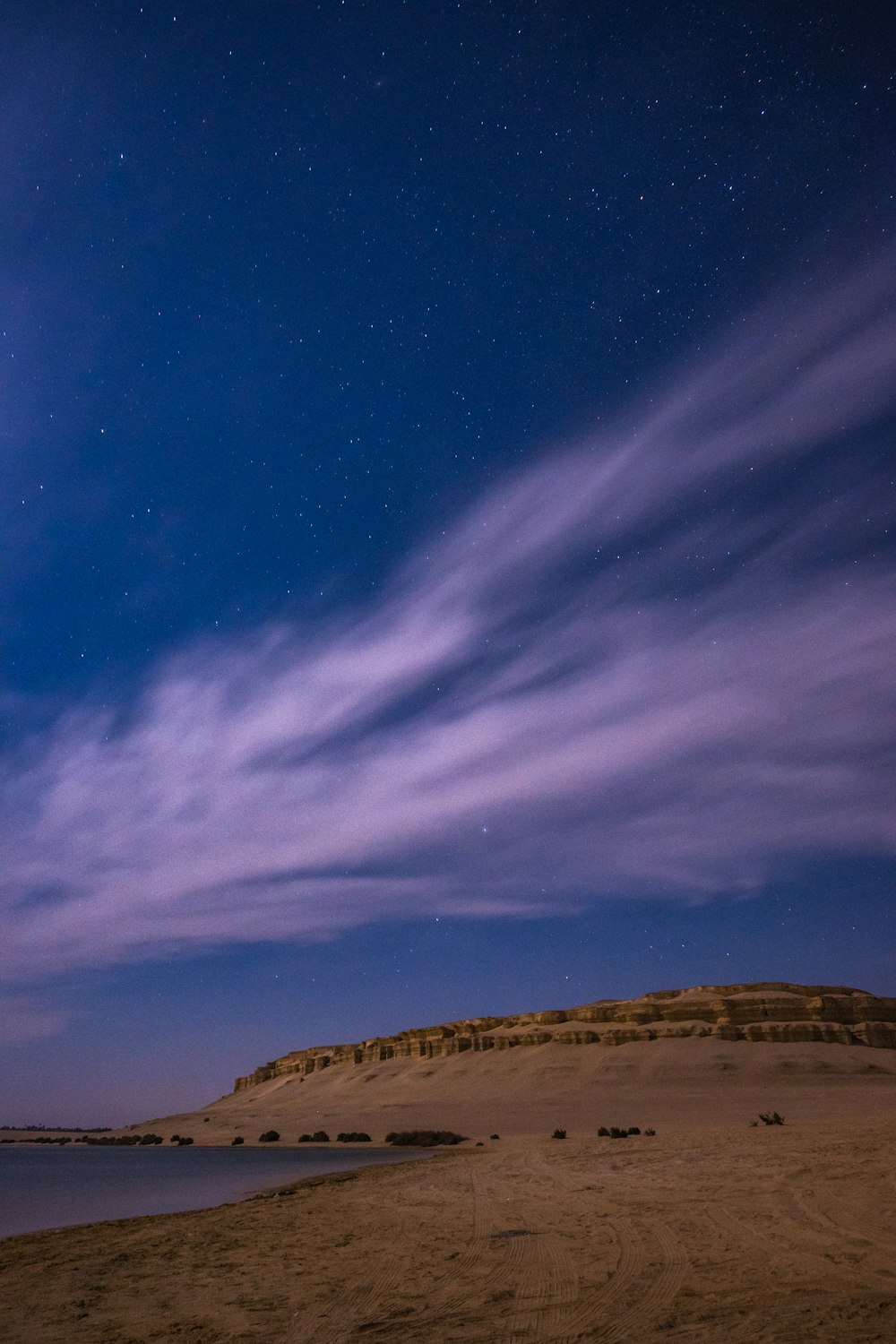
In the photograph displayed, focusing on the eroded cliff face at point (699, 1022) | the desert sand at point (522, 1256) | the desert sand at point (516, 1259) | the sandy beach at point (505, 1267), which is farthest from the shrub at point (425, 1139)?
the eroded cliff face at point (699, 1022)

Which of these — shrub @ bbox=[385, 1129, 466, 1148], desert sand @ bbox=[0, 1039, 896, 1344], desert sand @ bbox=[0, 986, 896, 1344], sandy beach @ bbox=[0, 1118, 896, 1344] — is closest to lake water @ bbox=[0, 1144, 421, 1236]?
desert sand @ bbox=[0, 986, 896, 1344]

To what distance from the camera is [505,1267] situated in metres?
8.84

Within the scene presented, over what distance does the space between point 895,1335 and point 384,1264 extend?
19.2ft

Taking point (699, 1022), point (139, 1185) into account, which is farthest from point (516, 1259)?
point (699, 1022)

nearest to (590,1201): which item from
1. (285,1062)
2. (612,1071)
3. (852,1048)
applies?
(612,1071)

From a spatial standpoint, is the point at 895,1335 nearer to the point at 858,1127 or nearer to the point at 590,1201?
the point at 590,1201

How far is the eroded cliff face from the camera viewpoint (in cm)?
7844

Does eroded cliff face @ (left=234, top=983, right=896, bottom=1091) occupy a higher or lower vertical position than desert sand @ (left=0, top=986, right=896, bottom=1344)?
lower

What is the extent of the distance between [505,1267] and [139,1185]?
2538 cm

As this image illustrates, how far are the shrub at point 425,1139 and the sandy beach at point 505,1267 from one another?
103ft

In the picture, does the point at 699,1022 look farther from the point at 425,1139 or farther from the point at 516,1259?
the point at 516,1259

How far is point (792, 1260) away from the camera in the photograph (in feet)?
26.7

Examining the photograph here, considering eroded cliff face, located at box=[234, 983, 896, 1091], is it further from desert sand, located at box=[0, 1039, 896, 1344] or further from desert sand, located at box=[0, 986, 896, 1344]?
desert sand, located at box=[0, 1039, 896, 1344]

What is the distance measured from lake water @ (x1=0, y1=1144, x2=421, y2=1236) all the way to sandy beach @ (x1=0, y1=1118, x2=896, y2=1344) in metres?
4.42
